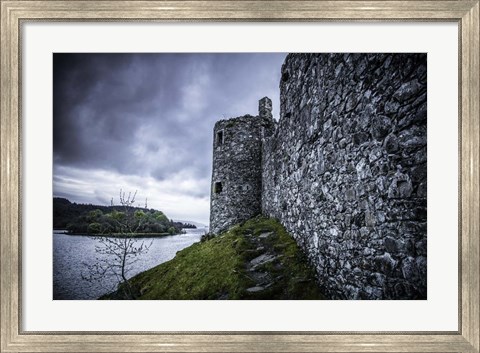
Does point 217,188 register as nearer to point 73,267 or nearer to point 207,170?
point 207,170

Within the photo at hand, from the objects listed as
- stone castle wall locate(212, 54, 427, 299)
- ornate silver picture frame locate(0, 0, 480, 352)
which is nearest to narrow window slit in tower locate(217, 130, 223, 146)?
stone castle wall locate(212, 54, 427, 299)

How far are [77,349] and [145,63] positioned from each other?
9.70 ft

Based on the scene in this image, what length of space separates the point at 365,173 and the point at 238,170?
7337 mm

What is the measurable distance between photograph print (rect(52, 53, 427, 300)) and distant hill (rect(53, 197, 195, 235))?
14 mm

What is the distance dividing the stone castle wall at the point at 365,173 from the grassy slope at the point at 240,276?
26 centimetres

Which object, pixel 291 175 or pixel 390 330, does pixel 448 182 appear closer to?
pixel 390 330

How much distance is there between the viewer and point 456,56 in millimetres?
2744

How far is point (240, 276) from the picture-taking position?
12.5ft

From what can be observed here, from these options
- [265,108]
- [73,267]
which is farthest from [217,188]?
[73,267]

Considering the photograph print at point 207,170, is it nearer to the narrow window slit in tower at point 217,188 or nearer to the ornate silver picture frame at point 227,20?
the ornate silver picture frame at point 227,20

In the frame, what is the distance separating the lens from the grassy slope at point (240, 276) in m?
3.21

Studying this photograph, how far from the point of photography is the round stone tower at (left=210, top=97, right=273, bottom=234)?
967 cm

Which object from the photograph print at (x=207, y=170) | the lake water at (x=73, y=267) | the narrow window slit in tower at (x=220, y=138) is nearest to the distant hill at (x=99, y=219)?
the photograph print at (x=207, y=170)

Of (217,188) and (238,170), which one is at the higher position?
(238,170)
